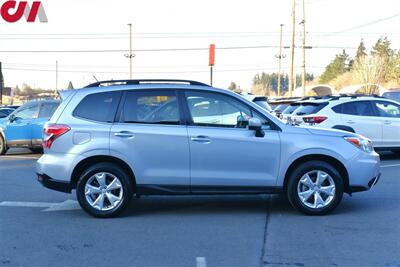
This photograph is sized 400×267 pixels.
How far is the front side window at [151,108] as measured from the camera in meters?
7.24

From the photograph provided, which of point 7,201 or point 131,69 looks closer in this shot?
point 7,201

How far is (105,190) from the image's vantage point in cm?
721

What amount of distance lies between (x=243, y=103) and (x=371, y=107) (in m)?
7.00

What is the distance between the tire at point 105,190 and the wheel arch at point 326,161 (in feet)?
7.03

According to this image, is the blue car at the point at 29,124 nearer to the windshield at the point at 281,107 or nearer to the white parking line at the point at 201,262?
the windshield at the point at 281,107

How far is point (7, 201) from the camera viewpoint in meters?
8.56

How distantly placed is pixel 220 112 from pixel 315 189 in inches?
65.1

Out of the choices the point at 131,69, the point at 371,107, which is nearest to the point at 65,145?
the point at 371,107

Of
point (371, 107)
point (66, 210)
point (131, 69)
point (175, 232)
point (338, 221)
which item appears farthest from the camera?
point (131, 69)

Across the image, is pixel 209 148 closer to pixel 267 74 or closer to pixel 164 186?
pixel 164 186

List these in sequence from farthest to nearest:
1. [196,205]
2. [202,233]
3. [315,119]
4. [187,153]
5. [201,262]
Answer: [315,119] < [196,205] < [187,153] < [202,233] < [201,262]

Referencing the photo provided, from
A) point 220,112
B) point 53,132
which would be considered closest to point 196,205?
point 220,112

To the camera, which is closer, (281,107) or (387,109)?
(387,109)

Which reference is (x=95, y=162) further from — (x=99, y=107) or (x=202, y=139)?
(x=202, y=139)
